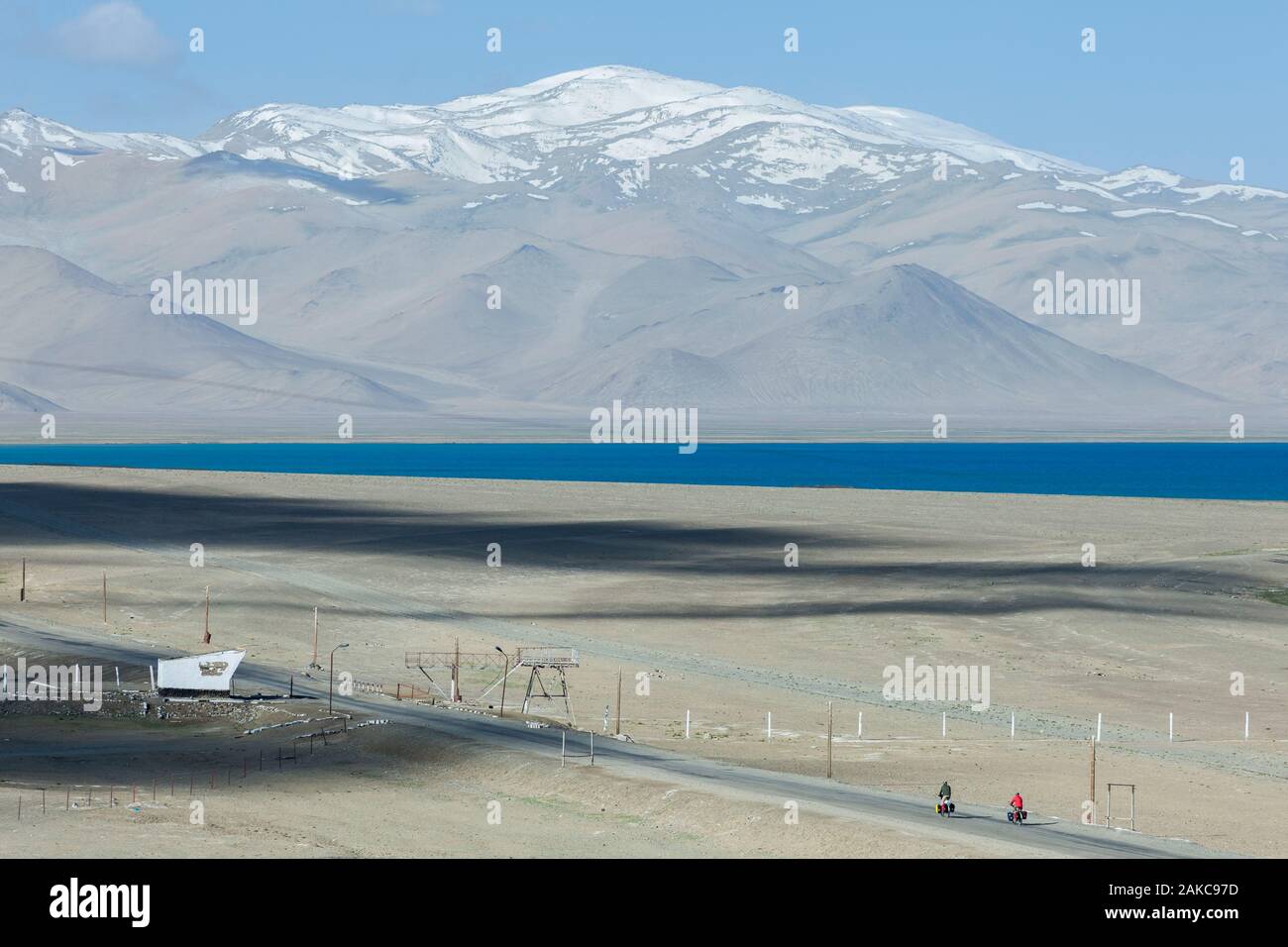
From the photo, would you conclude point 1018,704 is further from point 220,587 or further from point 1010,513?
point 1010,513

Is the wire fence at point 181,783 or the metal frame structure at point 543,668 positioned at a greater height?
the metal frame structure at point 543,668

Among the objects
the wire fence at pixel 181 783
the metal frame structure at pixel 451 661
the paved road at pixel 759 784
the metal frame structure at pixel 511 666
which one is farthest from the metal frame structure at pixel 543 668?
the wire fence at pixel 181 783

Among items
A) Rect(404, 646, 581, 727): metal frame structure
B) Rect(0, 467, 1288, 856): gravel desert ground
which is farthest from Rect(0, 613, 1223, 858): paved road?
Rect(404, 646, 581, 727): metal frame structure

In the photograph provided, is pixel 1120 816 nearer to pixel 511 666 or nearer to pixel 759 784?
pixel 759 784

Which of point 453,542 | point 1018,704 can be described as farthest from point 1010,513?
point 1018,704

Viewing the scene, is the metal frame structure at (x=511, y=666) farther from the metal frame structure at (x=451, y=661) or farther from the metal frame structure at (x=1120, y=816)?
the metal frame structure at (x=1120, y=816)

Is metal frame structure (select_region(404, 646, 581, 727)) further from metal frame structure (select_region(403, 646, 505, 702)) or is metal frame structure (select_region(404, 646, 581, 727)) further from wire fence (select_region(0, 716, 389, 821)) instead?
wire fence (select_region(0, 716, 389, 821))

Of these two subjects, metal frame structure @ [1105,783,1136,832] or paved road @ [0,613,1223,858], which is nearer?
paved road @ [0,613,1223,858]

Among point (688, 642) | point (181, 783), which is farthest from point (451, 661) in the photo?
point (181, 783)
